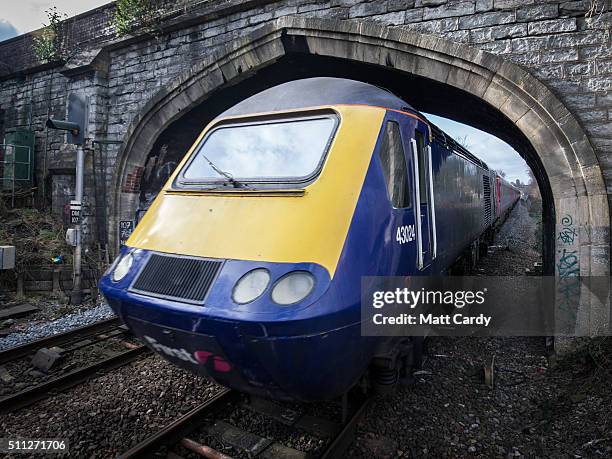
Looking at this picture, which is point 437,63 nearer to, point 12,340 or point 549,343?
point 549,343

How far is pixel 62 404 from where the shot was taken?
4379 millimetres

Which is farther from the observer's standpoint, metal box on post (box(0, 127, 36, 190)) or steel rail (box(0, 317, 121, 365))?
metal box on post (box(0, 127, 36, 190))

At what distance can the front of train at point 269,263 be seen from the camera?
2.49 m

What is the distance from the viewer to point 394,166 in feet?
11.6

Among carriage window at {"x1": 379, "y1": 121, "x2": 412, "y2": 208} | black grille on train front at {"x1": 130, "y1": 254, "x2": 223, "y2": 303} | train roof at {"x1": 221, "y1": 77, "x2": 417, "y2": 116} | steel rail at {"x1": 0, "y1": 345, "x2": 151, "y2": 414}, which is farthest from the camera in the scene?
steel rail at {"x1": 0, "y1": 345, "x2": 151, "y2": 414}

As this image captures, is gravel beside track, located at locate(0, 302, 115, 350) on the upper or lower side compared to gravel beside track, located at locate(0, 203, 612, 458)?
upper

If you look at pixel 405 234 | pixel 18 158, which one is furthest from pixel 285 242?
pixel 18 158

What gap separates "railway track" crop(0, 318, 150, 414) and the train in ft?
7.39

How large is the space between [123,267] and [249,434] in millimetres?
1830

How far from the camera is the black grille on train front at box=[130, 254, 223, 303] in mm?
2709

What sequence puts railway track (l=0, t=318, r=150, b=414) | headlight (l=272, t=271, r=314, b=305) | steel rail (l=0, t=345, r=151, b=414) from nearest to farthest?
headlight (l=272, t=271, r=314, b=305) < steel rail (l=0, t=345, r=151, b=414) < railway track (l=0, t=318, r=150, b=414)

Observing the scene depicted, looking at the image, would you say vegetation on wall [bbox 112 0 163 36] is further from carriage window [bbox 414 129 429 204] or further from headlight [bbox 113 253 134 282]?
headlight [bbox 113 253 134 282]

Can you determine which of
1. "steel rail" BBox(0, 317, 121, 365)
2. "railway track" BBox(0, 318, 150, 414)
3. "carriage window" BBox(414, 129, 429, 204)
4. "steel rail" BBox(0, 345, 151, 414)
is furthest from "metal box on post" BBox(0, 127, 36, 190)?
"carriage window" BBox(414, 129, 429, 204)

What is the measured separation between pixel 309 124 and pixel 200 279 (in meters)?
1.65
